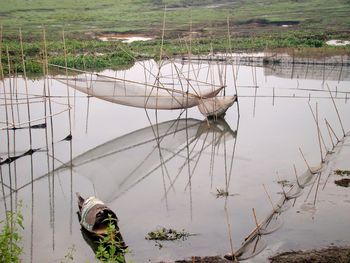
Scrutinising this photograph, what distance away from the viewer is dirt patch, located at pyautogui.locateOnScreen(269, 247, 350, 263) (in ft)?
18.2

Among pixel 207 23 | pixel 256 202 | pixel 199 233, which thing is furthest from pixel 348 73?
pixel 207 23

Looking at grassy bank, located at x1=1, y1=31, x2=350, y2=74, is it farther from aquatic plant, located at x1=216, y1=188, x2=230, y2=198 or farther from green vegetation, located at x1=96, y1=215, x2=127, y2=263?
green vegetation, located at x1=96, y1=215, x2=127, y2=263

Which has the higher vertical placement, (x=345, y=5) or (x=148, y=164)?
(x=345, y=5)

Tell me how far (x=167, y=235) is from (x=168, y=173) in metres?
2.83

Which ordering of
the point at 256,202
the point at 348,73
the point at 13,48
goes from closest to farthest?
the point at 256,202
the point at 348,73
the point at 13,48

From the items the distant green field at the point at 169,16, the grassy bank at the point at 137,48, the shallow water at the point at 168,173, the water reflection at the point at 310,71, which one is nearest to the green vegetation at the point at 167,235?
the shallow water at the point at 168,173

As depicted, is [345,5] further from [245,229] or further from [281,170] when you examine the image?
[245,229]

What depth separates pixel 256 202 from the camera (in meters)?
7.76

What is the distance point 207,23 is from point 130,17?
666cm

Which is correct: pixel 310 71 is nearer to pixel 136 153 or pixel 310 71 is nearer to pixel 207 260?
pixel 136 153

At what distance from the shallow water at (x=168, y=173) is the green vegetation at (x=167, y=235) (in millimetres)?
115

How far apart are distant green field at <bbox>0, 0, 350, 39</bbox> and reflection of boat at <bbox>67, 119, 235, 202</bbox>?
18.5 metres

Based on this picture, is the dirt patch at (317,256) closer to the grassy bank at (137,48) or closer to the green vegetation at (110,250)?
the green vegetation at (110,250)

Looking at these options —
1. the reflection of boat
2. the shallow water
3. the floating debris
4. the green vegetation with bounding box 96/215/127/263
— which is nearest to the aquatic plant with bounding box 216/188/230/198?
the shallow water
